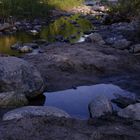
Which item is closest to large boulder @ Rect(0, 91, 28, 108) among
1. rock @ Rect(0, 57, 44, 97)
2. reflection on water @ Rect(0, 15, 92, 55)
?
rock @ Rect(0, 57, 44, 97)

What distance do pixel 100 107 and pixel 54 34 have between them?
39.8ft

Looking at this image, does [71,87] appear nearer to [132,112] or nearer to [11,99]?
[11,99]

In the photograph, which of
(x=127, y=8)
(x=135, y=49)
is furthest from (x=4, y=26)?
(x=135, y=49)

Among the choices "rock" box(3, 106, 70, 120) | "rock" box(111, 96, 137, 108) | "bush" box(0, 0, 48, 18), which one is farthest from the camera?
"bush" box(0, 0, 48, 18)

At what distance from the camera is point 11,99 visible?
8172 millimetres

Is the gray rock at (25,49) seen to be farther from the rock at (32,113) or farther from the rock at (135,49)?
the rock at (32,113)

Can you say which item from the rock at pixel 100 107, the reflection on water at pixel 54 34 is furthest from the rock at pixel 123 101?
the reflection on water at pixel 54 34

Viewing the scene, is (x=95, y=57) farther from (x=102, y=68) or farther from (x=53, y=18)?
(x=53, y=18)

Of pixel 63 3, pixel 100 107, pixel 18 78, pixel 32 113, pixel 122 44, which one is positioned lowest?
pixel 63 3

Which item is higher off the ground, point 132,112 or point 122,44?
point 132,112

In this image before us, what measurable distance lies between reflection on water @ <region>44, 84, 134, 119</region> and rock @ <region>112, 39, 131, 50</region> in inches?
203

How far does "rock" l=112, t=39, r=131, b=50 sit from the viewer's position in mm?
15103

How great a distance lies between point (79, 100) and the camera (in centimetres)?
900

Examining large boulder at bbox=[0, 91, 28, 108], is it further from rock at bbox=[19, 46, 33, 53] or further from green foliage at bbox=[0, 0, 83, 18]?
green foliage at bbox=[0, 0, 83, 18]
